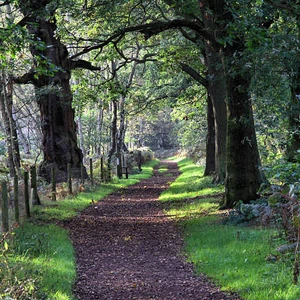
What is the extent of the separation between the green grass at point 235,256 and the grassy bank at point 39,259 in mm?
2306

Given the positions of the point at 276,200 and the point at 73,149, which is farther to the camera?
the point at 73,149

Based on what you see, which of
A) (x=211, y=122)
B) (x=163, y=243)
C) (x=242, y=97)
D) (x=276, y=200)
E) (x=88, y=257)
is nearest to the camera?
(x=276, y=200)

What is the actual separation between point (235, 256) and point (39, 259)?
3.37 meters

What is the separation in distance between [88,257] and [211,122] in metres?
15.8

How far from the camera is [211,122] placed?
→ 2361 centimetres

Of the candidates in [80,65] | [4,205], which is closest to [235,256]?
[4,205]

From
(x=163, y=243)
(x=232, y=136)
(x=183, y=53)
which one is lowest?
(x=163, y=243)

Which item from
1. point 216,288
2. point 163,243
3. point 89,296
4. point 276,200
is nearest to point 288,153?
point 163,243

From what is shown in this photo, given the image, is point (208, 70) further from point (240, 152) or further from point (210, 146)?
point (240, 152)

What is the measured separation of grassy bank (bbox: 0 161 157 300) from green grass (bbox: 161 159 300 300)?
7.57ft

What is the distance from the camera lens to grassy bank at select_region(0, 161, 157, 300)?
5.08 metres

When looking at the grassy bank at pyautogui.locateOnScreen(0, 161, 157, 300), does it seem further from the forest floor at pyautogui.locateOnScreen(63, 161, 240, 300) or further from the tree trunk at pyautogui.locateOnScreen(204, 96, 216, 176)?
the tree trunk at pyautogui.locateOnScreen(204, 96, 216, 176)

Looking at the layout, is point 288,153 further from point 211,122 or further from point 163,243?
point 211,122

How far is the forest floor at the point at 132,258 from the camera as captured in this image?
6.56m
